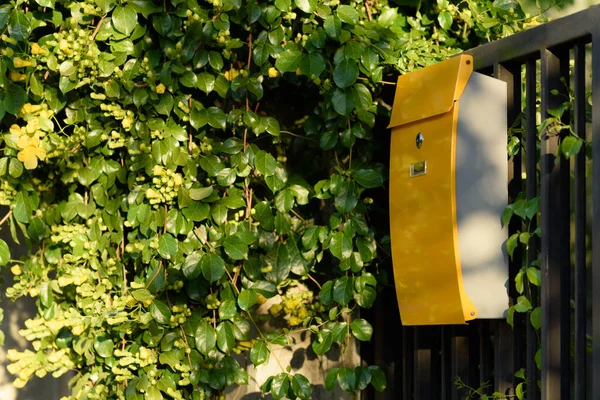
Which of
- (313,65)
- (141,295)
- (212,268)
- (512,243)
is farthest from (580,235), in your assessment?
(141,295)

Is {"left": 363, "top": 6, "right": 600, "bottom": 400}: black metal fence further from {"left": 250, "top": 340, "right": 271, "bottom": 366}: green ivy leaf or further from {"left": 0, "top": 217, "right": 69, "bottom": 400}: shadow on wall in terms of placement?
{"left": 0, "top": 217, "right": 69, "bottom": 400}: shadow on wall

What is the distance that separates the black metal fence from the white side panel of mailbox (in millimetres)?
54

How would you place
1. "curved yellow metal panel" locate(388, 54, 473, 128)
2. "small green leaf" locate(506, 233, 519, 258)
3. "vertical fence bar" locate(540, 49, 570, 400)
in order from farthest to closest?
"curved yellow metal panel" locate(388, 54, 473, 128) < "small green leaf" locate(506, 233, 519, 258) < "vertical fence bar" locate(540, 49, 570, 400)

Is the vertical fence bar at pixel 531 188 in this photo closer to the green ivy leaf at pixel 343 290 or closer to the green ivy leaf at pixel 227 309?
the green ivy leaf at pixel 343 290

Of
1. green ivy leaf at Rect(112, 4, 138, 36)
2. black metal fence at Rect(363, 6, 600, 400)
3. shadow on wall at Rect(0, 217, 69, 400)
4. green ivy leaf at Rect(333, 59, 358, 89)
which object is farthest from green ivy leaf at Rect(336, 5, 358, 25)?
shadow on wall at Rect(0, 217, 69, 400)

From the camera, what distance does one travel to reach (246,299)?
2.42 meters

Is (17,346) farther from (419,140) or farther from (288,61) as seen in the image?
(419,140)

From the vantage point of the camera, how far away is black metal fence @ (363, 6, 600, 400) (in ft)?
6.03

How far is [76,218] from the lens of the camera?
8.68 feet

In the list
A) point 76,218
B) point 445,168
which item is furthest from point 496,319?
point 76,218

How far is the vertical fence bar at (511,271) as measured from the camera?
6.88 ft

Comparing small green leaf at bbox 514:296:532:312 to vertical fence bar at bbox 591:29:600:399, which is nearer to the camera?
vertical fence bar at bbox 591:29:600:399

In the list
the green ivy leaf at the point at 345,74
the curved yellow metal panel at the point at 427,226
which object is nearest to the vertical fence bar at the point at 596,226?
the curved yellow metal panel at the point at 427,226

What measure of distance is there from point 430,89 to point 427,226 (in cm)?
35
